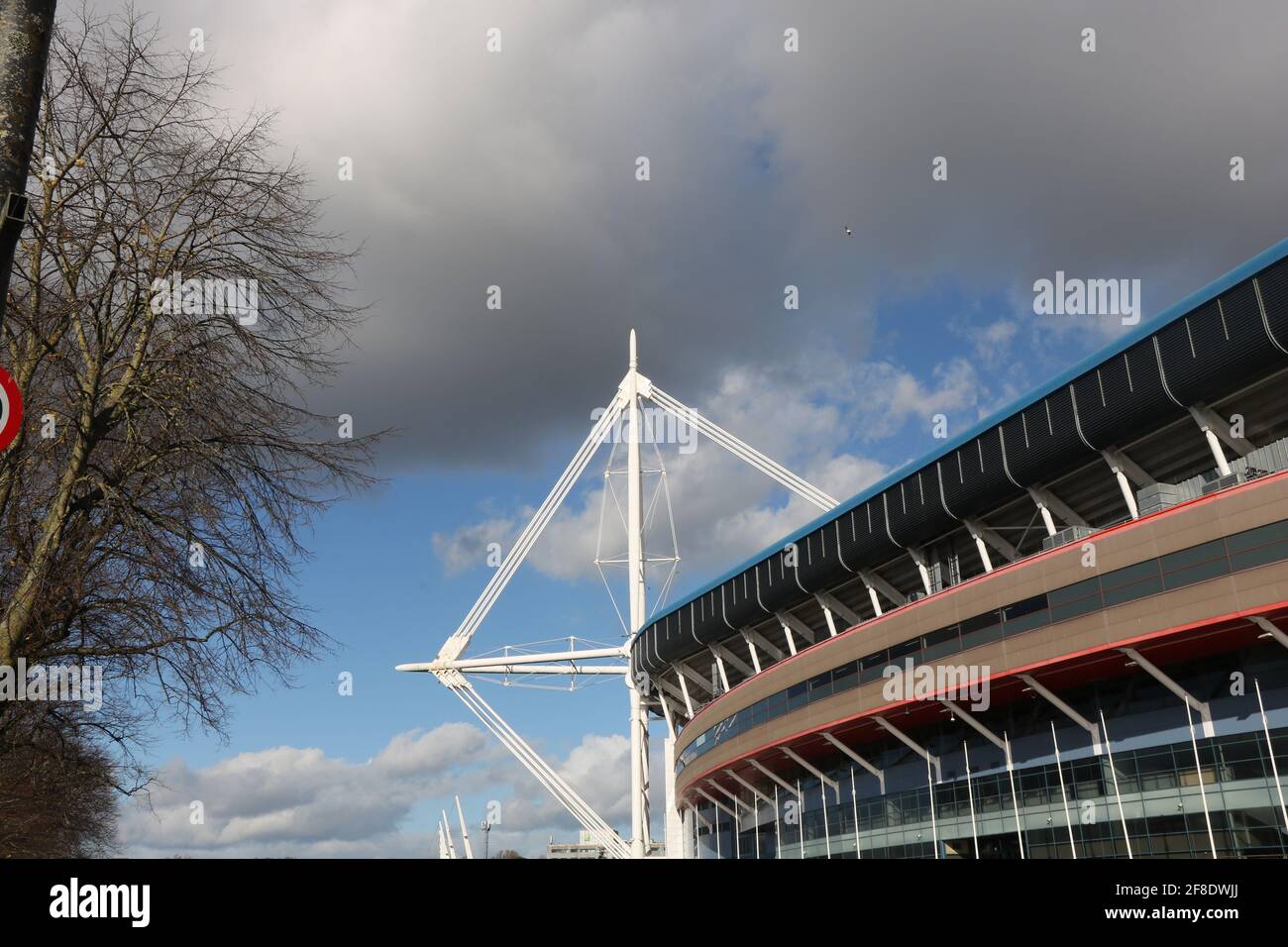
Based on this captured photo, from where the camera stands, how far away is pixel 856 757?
5056cm

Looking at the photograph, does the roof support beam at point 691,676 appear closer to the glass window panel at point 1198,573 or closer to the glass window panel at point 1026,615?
the glass window panel at point 1026,615

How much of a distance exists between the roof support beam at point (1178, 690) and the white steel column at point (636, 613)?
42.3 meters

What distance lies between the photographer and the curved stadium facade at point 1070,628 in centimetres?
3303

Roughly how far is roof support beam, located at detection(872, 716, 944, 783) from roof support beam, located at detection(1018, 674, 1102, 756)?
7.94 m

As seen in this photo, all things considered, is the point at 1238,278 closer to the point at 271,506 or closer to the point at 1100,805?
the point at 1100,805

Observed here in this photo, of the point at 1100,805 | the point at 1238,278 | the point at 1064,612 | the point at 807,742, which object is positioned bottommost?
the point at 1100,805

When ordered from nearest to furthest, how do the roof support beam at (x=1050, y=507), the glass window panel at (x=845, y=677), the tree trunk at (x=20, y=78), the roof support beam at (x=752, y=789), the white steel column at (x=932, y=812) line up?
the tree trunk at (x=20, y=78), the roof support beam at (x=1050, y=507), the white steel column at (x=932, y=812), the glass window panel at (x=845, y=677), the roof support beam at (x=752, y=789)

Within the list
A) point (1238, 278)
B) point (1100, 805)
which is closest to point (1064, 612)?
point (1100, 805)

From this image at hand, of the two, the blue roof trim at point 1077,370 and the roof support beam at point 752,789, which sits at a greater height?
the blue roof trim at point 1077,370

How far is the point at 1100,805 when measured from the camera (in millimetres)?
37469

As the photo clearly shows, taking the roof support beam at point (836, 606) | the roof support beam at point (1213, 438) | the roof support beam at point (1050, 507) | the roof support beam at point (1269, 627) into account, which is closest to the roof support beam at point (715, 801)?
the roof support beam at point (836, 606)

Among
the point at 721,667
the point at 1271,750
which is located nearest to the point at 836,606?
the point at 721,667

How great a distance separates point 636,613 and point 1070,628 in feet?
146
